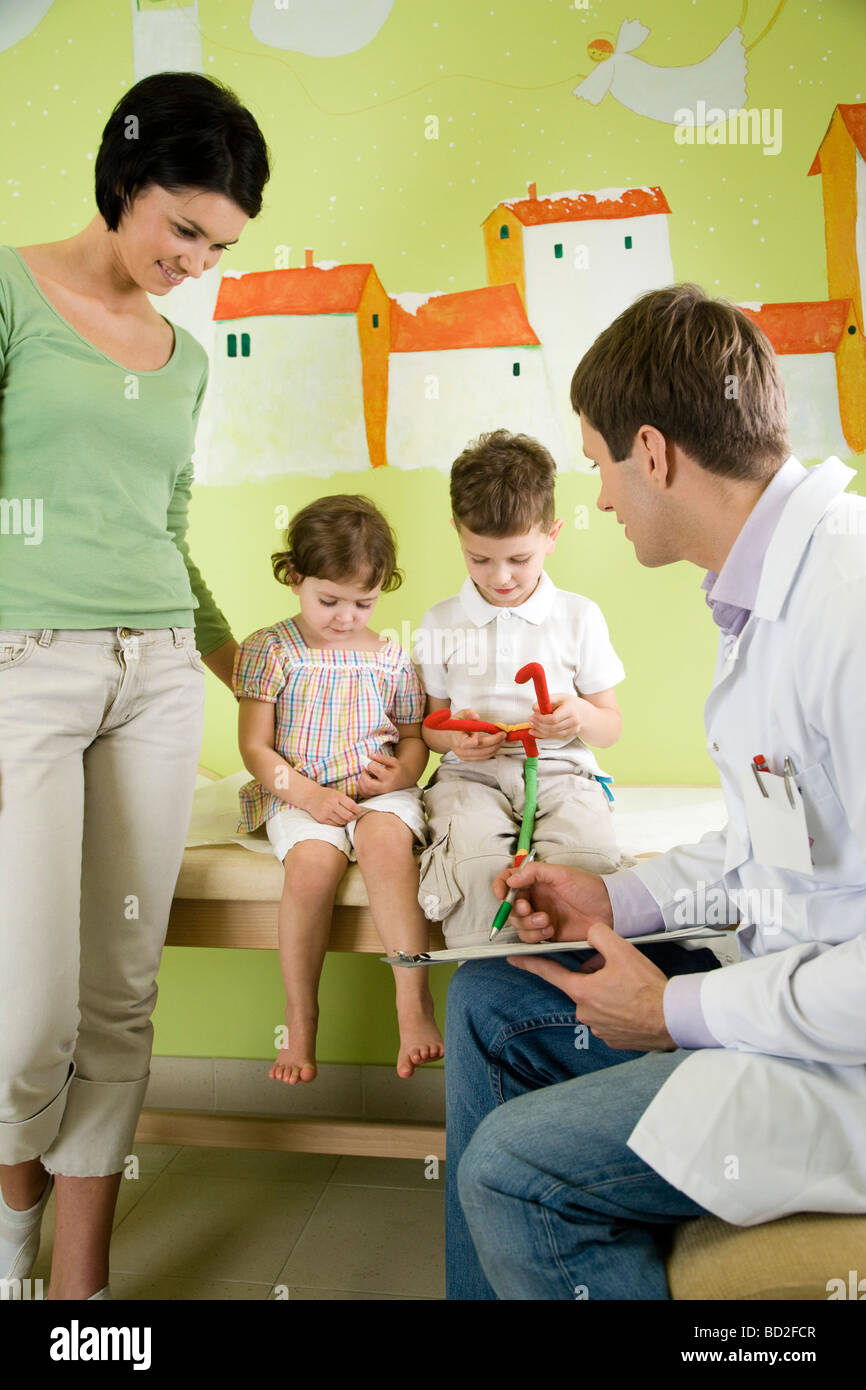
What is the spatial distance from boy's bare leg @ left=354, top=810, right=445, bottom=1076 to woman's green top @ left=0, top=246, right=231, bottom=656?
1.82 ft

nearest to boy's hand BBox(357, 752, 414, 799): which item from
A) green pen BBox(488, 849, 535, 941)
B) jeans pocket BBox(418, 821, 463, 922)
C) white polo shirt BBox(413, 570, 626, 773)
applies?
white polo shirt BBox(413, 570, 626, 773)

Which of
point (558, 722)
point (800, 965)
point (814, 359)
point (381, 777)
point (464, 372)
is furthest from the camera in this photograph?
point (464, 372)

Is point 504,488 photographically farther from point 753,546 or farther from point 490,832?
point 753,546

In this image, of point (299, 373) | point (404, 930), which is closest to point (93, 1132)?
point (404, 930)

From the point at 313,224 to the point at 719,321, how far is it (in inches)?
53.6

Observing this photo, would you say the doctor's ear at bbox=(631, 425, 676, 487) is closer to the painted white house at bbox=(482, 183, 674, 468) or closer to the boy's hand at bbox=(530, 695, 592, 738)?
the boy's hand at bbox=(530, 695, 592, 738)

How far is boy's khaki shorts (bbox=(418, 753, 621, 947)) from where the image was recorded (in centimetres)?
175

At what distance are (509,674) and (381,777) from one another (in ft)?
1.06

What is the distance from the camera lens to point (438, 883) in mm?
1773

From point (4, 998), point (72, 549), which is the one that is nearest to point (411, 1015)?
point (4, 998)

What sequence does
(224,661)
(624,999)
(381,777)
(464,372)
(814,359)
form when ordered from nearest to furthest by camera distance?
(624,999), (381,777), (224,661), (814,359), (464,372)

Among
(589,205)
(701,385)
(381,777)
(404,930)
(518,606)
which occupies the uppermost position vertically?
(589,205)

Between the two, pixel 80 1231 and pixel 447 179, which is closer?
pixel 80 1231

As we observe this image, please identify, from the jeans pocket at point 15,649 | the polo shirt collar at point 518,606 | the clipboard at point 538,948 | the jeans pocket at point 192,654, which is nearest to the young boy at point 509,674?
the polo shirt collar at point 518,606
